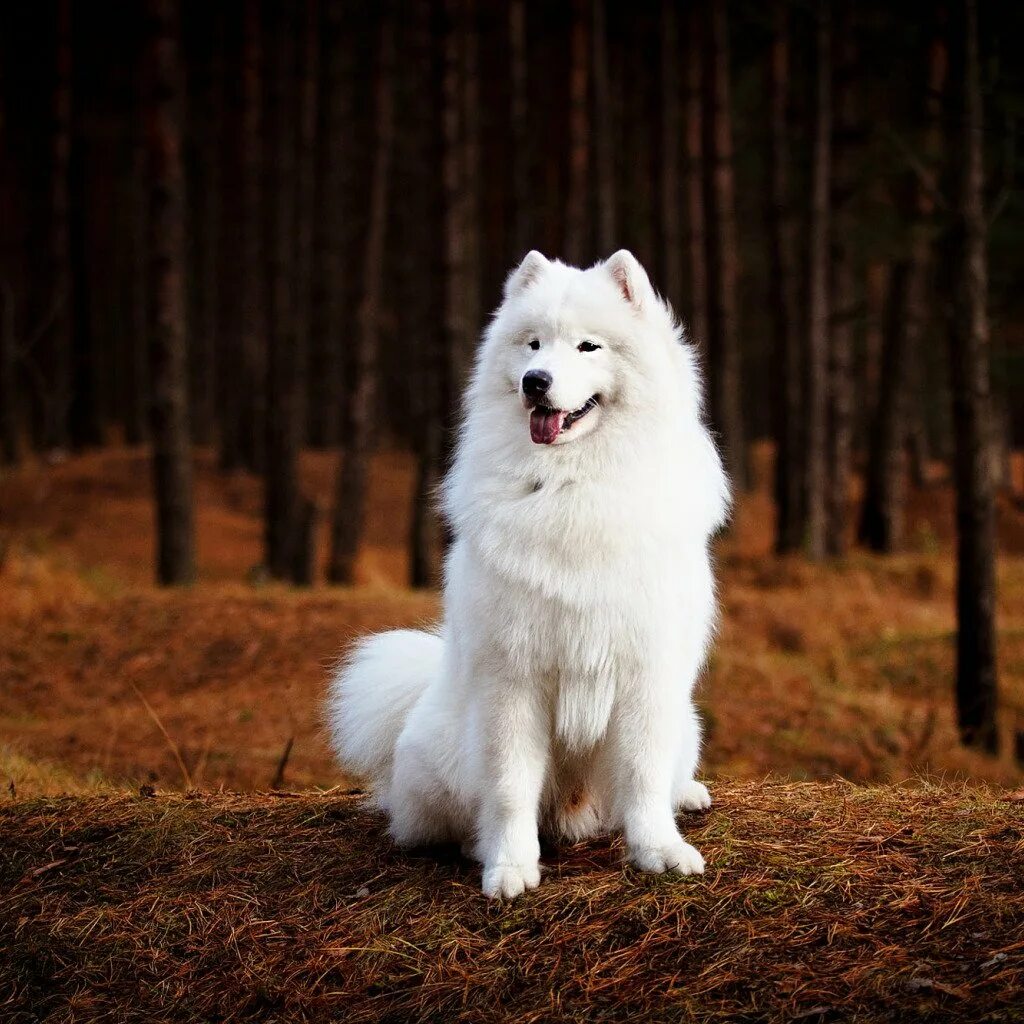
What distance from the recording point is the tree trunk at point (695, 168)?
16.3 meters

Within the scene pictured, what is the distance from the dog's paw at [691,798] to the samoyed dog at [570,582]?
0.27 meters

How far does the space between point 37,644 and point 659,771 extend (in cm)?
651

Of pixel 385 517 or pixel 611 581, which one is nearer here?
pixel 611 581

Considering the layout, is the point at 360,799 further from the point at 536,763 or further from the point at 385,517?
the point at 385,517

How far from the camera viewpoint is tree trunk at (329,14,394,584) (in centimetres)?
1312

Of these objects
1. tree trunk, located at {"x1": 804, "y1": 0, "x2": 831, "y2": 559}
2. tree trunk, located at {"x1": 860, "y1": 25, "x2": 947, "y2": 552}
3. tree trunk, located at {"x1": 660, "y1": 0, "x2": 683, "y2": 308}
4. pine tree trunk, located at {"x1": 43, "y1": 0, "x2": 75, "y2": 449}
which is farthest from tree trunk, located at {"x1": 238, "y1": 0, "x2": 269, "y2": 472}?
tree trunk, located at {"x1": 860, "y1": 25, "x2": 947, "y2": 552}

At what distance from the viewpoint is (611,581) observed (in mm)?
3484

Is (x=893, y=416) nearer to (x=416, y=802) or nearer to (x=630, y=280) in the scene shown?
(x=630, y=280)

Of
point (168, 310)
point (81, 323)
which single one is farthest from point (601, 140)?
point (81, 323)

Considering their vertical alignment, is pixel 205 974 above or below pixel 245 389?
below

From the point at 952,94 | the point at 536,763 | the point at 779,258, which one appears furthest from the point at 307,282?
the point at 536,763

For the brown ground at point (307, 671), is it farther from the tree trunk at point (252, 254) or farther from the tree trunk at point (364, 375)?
the tree trunk at point (252, 254)

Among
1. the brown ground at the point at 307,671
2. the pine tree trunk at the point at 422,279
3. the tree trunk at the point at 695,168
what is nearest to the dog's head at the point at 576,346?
the brown ground at the point at 307,671

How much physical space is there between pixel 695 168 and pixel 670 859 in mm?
14343
